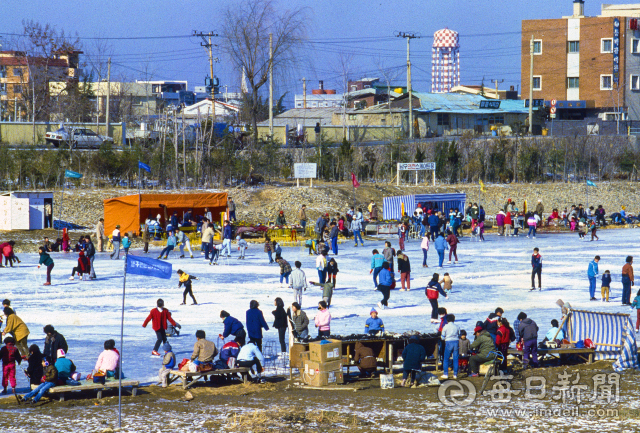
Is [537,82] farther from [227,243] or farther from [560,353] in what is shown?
[560,353]

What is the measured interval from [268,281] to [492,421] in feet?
40.7

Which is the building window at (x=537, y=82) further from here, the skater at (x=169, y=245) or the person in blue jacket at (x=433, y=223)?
the skater at (x=169, y=245)

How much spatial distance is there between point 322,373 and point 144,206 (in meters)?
22.1

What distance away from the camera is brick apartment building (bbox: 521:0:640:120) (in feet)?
240

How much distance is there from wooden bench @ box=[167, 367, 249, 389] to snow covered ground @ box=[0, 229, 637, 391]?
429 millimetres

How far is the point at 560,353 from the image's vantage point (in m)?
13.8

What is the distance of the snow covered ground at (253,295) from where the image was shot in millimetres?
15602

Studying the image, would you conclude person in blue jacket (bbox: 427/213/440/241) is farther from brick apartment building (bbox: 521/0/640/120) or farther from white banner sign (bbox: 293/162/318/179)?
brick apartment building (bbox: 521/0/640/120)

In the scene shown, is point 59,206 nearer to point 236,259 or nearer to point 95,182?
point 95,182

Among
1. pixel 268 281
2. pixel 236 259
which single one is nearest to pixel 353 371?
pixel 268 281

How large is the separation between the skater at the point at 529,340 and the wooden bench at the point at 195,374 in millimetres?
4747

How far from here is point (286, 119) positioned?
73750mm

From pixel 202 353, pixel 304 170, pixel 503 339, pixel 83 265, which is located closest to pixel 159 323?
pixel 202 353

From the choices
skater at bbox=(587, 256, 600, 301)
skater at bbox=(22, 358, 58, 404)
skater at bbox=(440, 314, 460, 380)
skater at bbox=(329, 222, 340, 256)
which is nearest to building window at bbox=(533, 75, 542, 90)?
skater at bbox=(329, 222, 340, 256)
